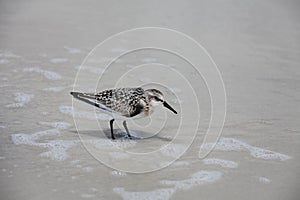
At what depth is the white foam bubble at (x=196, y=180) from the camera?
4.32m

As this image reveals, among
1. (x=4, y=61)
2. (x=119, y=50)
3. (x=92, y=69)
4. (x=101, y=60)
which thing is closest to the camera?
(x=4, y=61)

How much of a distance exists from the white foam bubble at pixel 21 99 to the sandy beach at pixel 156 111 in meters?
0.02

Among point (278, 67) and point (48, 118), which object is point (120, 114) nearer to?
point (48, 118)

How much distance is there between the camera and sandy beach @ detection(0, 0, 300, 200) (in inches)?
171

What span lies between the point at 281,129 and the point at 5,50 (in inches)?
175

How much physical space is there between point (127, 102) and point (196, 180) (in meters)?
1.28

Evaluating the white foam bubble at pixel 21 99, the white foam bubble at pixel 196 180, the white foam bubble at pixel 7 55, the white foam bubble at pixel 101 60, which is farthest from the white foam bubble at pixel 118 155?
the white foam bubble at pixel 7 55

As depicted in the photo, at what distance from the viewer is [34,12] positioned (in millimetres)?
9141

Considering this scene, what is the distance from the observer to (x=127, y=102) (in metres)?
5.18

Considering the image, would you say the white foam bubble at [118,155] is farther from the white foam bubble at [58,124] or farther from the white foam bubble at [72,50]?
the white foam bubble at [72,50]

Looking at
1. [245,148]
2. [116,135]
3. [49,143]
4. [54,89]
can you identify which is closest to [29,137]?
[49,143]

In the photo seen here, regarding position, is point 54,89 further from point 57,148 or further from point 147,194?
point 147,194

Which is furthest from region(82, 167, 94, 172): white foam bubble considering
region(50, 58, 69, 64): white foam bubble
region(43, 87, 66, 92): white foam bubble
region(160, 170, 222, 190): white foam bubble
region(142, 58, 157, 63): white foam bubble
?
region(142, 58, 157, 63): white foam bubble

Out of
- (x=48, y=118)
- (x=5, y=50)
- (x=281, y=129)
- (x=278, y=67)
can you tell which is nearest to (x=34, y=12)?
(x=5, y=50)
